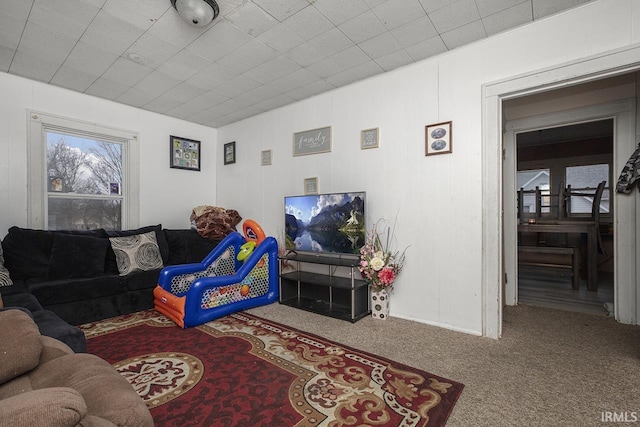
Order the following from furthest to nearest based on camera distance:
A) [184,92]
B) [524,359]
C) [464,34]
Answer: [184,92] → [464,34] → [524,359]

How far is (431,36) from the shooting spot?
249cm

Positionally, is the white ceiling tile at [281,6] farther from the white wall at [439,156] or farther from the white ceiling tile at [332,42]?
the white wall at [439,156]

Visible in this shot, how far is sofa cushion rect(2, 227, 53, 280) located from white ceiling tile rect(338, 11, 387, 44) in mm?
3487

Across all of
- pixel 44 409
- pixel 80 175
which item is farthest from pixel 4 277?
pixel 44 409

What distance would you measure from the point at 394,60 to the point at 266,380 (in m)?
2.87

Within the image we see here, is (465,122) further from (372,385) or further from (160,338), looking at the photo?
(160,338)

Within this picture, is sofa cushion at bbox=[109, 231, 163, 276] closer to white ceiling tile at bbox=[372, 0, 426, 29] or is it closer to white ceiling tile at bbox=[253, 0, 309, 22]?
white ceiling tile at bbox=[253, 0, 309, 22]

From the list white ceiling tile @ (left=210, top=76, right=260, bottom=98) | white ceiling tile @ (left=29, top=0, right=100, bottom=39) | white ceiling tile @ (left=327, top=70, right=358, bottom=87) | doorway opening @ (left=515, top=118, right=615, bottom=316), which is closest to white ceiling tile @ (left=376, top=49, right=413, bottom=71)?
white ceiling tile @ (left=327, top=70, right=358, bottom=87)

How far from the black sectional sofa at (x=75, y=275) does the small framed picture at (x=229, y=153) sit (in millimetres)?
1809

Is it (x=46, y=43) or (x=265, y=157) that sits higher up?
(x=46, y=43)

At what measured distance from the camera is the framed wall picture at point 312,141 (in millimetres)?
3572

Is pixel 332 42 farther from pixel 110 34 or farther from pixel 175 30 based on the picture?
pixel 110 34

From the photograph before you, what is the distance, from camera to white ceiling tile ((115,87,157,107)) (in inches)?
141

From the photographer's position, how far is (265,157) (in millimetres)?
4234
